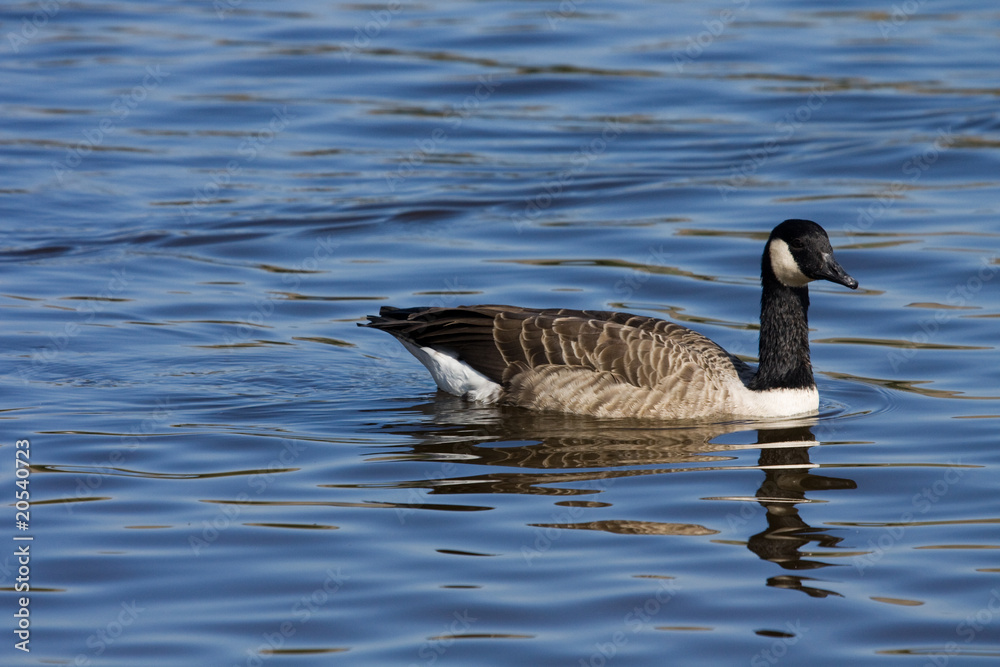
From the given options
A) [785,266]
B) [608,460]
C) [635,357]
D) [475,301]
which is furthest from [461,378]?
[785,266]

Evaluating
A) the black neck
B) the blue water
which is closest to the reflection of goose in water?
the blue water

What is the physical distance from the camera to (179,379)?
1161cm

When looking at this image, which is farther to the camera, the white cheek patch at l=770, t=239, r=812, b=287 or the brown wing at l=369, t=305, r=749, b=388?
the white cheek patch at l=770, t=239, r=812, b=287

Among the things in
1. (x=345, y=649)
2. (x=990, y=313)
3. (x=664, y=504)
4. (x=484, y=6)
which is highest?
(x=484, y=6)

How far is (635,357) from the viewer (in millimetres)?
10891

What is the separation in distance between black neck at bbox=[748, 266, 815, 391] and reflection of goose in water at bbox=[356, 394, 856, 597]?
1.21ft

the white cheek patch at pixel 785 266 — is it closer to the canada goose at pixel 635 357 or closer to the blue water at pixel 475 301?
the canada goose at pixel 635 357

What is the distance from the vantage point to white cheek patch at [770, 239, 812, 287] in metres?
11.0

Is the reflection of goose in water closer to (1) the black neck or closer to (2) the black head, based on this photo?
(1) the black neck

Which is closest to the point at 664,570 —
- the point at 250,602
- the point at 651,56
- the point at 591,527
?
the point at 591,527

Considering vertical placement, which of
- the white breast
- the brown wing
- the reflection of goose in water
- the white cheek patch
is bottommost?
the reflection of goose in water

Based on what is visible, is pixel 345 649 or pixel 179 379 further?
pixel 179 379

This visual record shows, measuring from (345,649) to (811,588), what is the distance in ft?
8.34

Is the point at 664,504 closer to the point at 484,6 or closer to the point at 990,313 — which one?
the point at 990,313
